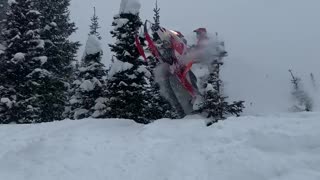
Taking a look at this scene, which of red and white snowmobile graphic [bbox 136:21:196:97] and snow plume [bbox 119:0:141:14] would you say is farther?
snow plume [bbox 119:0:141:14]

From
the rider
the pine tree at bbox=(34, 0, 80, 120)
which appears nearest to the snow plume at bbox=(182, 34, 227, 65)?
the rider

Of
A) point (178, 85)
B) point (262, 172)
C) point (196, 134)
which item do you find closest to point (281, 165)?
point (262, 172)

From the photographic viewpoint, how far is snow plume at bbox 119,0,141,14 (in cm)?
2002

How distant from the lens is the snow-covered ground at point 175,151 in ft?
28.0

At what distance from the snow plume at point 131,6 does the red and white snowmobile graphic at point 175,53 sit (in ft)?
14.5

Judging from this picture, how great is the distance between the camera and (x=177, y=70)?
51.0ft

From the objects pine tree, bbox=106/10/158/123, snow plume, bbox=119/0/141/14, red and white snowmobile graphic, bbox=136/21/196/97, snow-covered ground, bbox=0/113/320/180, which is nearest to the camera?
snow-covered ground, bbox=0/113/320/180

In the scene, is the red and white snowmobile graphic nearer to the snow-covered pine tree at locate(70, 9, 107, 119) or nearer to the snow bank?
the snow bank

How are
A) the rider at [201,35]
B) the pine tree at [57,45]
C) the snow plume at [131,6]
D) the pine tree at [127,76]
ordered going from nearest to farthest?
1. the rider at [201,35]
2. the pine tree at [127,76]
3. the snow plume at [131,6]
4. the pine tree at [57,45]

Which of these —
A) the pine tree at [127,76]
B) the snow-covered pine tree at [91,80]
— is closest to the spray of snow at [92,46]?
the snow-covered pine tree at [91,80]

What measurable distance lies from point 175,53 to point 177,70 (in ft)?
2.10

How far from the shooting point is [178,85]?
1569 cm

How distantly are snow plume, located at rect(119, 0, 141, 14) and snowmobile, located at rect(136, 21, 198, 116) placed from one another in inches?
175

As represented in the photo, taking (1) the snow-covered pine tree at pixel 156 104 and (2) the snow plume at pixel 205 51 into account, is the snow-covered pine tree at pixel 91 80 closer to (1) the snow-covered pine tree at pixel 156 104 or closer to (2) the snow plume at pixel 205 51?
(1) the snow-covered pine tree at pixel 156 104
